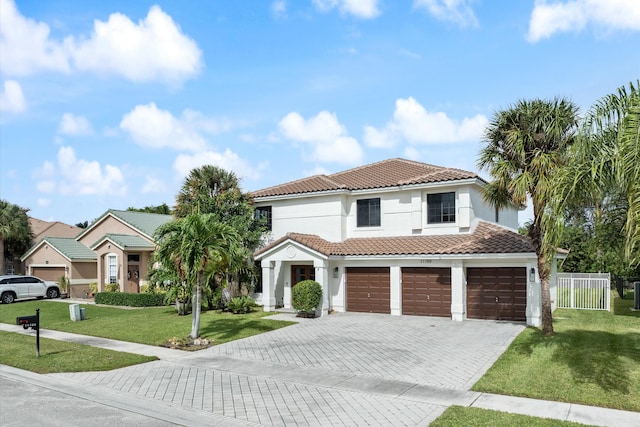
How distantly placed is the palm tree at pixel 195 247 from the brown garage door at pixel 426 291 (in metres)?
8.86

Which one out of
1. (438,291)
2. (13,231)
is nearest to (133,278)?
(13,231)

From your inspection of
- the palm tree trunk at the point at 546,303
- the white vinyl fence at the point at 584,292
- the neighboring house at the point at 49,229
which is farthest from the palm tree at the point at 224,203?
the neighboring house at the point at 49,229

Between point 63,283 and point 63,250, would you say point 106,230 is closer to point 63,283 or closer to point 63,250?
point 63,250

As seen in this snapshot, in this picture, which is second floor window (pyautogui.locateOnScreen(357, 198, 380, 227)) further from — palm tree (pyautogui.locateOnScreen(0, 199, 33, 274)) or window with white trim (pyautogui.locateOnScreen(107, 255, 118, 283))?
palm tree (pyautogui.locateOnScreen(0, 199, 33, 274))

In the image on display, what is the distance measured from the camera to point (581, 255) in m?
39.7

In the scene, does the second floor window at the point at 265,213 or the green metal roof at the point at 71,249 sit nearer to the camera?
the second floor window at the point at 265,213

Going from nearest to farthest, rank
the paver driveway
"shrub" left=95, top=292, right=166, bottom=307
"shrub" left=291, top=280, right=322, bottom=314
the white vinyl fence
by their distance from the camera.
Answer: the paver driveway, "shrub" left=291, top=280, right=322, bottom=314, the white vinyl fence, "shrub" left=95, top=292, right=166, bottom=307

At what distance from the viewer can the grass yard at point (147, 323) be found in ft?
57.2

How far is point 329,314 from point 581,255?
27.7 metres

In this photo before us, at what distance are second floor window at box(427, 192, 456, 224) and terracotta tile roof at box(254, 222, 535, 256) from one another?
0.91m

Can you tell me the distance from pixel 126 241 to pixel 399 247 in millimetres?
18188

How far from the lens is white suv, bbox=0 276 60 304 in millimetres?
29250

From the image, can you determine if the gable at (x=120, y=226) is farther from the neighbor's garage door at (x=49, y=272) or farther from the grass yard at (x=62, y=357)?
the grass yard at (x=62, y=357)

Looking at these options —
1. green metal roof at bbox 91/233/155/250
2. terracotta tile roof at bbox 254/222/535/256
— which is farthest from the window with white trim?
terracotta tile roof at bbox 254/222/535/256
